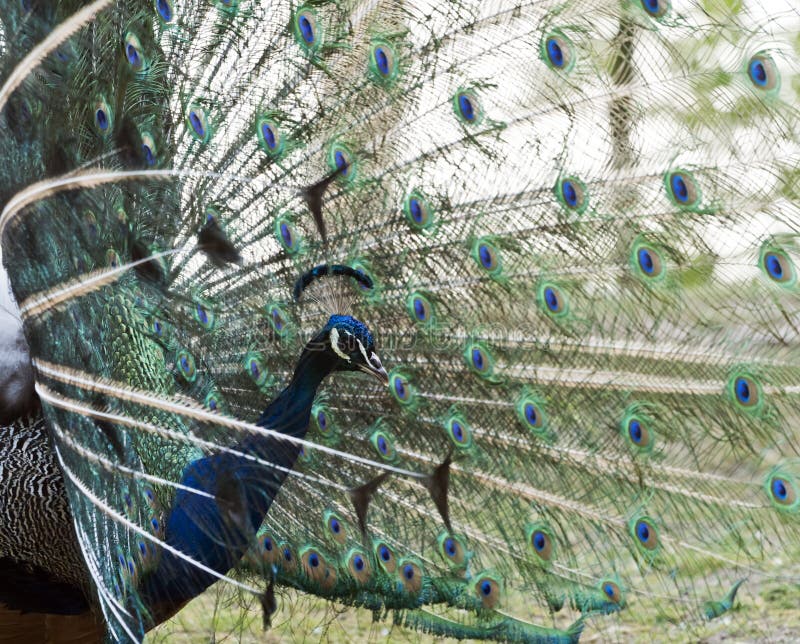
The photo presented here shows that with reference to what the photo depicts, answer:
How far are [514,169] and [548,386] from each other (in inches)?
16.2

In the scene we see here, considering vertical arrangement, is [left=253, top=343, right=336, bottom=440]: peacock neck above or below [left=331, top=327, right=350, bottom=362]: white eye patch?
below

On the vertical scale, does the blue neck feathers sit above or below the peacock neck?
below

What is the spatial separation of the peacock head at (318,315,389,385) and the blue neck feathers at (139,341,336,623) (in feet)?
0.11

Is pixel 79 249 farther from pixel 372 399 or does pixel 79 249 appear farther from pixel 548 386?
pixel 548 386

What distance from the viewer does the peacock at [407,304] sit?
1579mm

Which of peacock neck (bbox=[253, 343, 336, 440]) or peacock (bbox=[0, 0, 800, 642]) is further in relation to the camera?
peacock neck (bbox=[253, 343, 336, 440])

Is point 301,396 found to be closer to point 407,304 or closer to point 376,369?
point 376,369

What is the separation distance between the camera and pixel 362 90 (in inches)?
67.4

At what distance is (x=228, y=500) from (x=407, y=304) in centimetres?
50

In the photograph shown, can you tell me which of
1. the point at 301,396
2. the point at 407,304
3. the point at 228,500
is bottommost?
the point at 228,500

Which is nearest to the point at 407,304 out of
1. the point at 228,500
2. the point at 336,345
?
the point at 336,345

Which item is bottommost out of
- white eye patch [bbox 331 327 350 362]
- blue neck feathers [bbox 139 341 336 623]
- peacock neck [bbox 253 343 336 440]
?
blue neck feathers [bbox 139 341 336 623]

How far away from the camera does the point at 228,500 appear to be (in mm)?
1617

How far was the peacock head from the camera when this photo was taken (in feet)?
5.35
